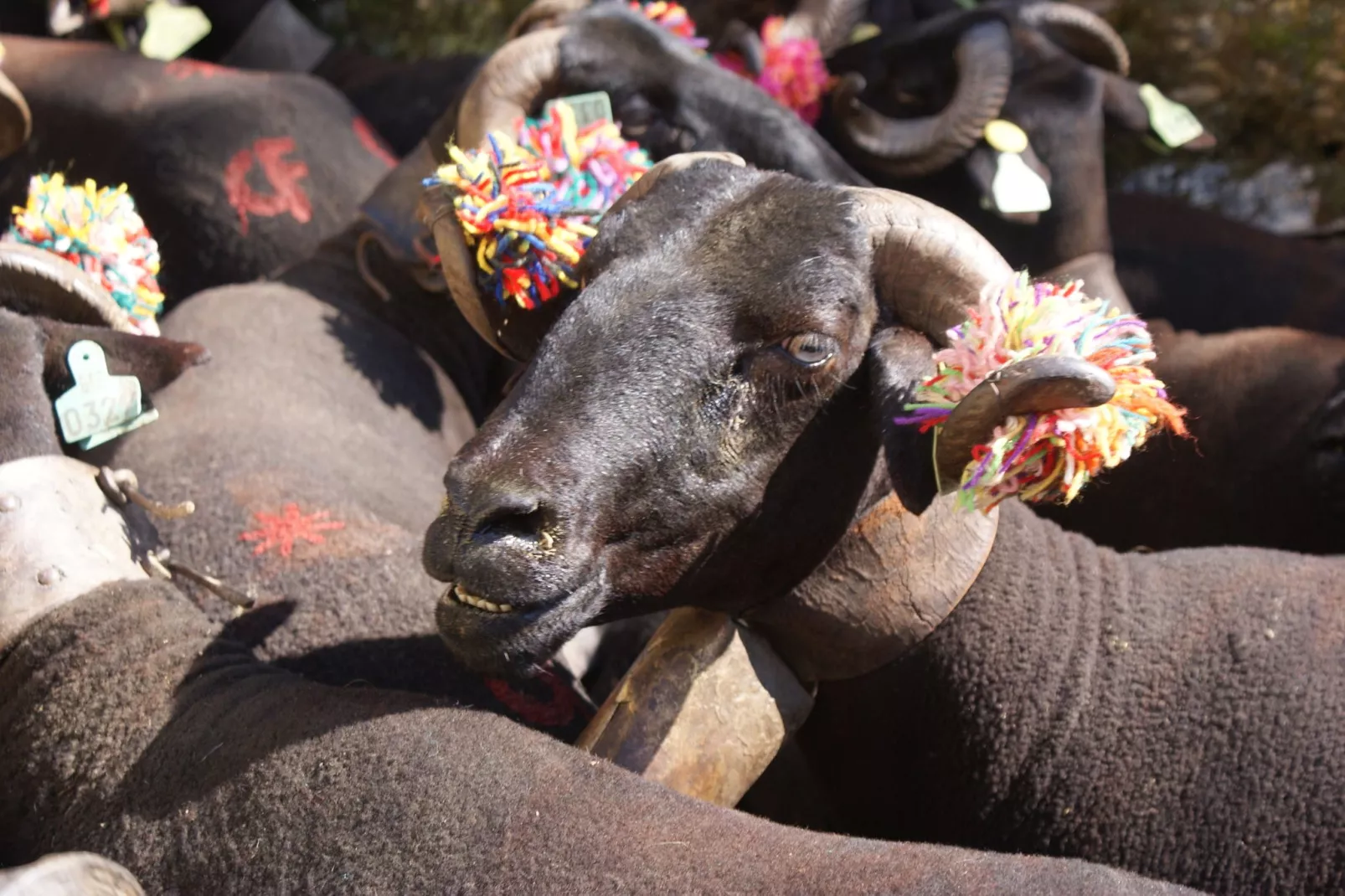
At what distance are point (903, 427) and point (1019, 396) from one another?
0.21 metres

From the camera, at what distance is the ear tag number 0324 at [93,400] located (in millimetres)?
1921

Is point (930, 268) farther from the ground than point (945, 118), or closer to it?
farther from the ground

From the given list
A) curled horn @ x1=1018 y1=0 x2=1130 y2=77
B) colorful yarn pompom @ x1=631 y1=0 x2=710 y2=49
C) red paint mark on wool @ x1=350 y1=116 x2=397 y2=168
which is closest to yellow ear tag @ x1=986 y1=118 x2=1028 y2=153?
curled horn @ x1=1018 y1=0 x2=1130 y2=77

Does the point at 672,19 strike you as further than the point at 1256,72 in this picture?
No

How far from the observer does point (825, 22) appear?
3625 mm

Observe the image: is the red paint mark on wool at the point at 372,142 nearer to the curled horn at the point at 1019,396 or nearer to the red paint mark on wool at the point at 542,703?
the red paint mark on wool at the point at 542,703

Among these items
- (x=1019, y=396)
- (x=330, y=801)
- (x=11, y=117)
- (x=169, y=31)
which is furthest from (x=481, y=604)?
(x=169, y=31)

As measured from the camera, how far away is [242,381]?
102 inches

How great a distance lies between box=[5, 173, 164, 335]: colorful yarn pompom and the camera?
2.16 metres

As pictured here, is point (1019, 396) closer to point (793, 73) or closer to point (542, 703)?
point (542, 703)

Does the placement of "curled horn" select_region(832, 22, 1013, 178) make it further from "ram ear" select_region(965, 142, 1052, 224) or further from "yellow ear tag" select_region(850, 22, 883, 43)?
"yellow ear tag" select_region(850, 22, 883, 43)

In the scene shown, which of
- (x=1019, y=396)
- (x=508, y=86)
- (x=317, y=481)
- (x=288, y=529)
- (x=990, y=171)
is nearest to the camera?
(x=1019, y=396)

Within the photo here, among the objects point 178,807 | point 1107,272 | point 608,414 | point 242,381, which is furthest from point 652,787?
point 1107,272

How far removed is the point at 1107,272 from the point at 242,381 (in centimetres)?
224
